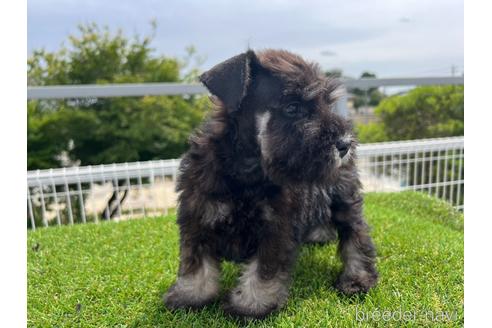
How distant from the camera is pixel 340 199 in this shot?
9.12 ft

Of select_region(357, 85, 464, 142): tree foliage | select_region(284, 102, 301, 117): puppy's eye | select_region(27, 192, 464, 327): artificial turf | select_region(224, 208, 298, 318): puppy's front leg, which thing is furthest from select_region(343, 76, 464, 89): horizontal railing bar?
select_region(224, 208, 298, 318): puppy's front leg

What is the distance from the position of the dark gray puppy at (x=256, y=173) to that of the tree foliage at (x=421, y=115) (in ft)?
19.9

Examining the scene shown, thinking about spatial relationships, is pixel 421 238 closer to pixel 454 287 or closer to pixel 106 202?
pixel 454 287

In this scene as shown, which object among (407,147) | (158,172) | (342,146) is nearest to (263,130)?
(342,146)

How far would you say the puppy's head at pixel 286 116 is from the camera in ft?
7.18

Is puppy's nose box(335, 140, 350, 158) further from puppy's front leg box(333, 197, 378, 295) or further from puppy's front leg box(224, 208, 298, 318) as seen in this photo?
puppy's front leg box(333, 197, 378, 295)

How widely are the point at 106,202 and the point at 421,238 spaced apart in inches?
189

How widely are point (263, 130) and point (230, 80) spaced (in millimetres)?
312

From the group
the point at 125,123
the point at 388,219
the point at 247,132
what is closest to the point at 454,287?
the point at 388,219

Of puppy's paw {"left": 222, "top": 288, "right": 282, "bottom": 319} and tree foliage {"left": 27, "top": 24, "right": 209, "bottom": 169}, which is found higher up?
tree foliage {"left": 27, "top": 24, "right": 209, "bottom": 169}

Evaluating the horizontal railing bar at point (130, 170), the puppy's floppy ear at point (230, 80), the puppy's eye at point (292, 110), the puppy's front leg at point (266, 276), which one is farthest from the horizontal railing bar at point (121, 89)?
the puppy's front leg at point (266, 276)

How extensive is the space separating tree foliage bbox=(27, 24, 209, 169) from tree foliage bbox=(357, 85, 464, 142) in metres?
3.77

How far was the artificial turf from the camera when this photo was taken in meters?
2.37

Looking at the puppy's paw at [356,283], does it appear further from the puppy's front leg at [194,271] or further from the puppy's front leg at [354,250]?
the puppy's front leg at [194,271]
